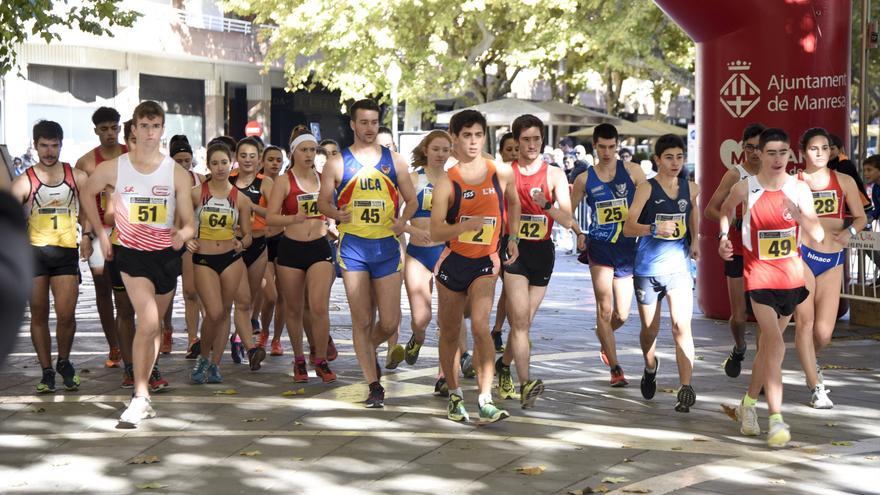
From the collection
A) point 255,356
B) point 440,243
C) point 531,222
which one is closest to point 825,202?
point 531,222

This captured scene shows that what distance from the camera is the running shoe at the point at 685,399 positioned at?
8164 millimetres

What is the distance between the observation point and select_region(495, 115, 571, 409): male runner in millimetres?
8461

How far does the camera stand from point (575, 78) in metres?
38.2

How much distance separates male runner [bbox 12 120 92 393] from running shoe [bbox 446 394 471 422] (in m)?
2.69

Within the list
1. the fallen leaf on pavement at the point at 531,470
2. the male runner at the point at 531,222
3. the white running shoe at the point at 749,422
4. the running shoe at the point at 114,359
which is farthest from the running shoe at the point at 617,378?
the running shoe at the point at 114,359

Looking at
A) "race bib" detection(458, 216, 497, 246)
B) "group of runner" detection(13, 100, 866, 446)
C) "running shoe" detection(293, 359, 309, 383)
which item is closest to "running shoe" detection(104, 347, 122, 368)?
"group of runner" detection(13, 100, 866, 446)

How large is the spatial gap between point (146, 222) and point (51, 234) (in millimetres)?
1077

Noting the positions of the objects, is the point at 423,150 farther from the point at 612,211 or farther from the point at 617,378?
the point at 617,378

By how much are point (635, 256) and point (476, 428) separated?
1.86 metres

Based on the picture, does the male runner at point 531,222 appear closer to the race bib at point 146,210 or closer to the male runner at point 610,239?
the male runner at point 610,239

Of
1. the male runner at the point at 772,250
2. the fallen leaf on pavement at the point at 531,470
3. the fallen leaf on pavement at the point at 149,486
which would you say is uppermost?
the male runner at the point at 772,250

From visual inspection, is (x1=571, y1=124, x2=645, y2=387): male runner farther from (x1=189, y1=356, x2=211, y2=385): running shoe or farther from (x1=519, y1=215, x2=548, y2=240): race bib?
(x1=189, y1=356, x2=211, y2=385): running shoe

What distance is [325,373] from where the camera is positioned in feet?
31.0

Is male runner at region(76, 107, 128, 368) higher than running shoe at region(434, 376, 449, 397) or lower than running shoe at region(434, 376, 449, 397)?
higher
